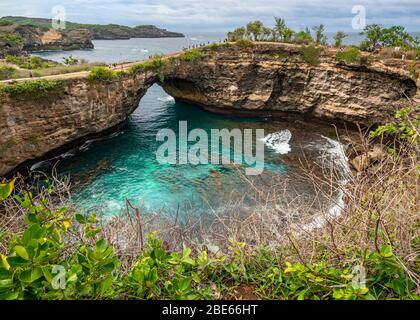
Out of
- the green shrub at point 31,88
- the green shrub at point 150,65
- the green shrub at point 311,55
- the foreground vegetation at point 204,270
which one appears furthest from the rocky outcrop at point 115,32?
the foreground vegetation at point 204,270

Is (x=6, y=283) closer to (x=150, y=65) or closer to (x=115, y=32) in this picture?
(x=150, y=65)

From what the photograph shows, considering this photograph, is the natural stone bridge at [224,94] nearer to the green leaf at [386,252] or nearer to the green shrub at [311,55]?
the green shrub at [311,55]

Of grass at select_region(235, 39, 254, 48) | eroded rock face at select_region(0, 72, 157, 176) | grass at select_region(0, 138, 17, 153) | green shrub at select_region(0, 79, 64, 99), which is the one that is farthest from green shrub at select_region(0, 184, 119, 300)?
grass at select_region(235, 39, 254, 48)

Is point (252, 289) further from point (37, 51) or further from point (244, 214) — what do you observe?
point (37, 51)

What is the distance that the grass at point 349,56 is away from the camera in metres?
29.8

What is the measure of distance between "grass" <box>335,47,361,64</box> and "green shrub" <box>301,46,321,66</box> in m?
2.36

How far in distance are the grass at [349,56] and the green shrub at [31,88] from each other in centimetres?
2618

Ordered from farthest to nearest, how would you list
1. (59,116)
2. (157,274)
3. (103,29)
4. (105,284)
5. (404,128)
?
(103,29), (59,116), (404,128), (157,274), (105,284)

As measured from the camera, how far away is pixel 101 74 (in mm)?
25891

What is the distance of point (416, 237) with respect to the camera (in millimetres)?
4227

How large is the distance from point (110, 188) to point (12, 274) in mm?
18244

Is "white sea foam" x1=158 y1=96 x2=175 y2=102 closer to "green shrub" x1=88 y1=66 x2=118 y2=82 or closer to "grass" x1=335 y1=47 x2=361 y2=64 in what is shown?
"green shrub" x1=88 y1=66 x2=118 y2=82

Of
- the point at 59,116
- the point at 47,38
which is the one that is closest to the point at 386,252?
the point at 59,116

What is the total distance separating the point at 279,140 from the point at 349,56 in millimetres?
11174
